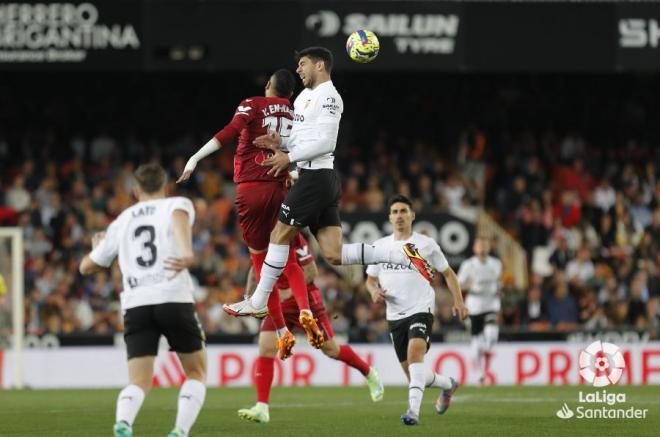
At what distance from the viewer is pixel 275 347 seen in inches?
524

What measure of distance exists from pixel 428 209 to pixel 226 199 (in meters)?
4.03

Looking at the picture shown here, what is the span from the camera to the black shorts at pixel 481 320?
21562 mm

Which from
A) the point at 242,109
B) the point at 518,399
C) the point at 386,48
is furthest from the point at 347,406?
the point at 386,48

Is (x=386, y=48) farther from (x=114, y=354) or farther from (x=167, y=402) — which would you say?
(x=167, y=402)

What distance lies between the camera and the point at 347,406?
52.3 ft

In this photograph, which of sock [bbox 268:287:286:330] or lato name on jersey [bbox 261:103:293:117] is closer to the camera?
lato name on jersey [bbox 261:103:293:117]

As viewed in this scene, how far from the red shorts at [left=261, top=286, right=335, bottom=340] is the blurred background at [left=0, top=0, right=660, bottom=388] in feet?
28.6

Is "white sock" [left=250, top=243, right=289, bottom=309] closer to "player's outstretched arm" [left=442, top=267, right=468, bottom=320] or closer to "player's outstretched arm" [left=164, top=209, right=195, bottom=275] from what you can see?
"player's outstretched arm" [left=442, top=267, right=468, bottom=320]

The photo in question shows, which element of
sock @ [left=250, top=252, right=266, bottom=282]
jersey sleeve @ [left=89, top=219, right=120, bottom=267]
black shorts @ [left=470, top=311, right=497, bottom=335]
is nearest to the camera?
jersey sleeve @ [left=89, top=219, right=120, bottom=267]

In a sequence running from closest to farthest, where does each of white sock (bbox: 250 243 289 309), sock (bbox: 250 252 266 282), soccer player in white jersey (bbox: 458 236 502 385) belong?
white sock (bbox: 250 243 289 309), sock (bbox: 250 252 266 282), soccer player in white jersey (bbox: 458 236 502 385)

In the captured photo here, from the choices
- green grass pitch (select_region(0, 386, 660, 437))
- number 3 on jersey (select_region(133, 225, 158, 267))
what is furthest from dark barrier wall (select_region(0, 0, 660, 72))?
number 3 on jersey (select_region(133, 225, 158, 267))

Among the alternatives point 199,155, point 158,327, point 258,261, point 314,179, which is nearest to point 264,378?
point 258,261

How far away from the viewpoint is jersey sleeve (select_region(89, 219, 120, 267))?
9695 millimetres

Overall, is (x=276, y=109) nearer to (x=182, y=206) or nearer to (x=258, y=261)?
(x=258, y=261)
